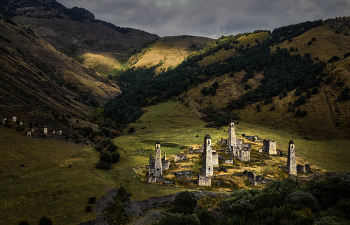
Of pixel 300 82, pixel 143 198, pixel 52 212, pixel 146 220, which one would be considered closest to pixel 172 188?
pixel 143 198

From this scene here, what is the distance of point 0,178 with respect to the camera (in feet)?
113

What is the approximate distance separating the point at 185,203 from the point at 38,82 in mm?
94104

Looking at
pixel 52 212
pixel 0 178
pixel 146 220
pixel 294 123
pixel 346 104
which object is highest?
pixel 346 104

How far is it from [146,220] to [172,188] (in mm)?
9833

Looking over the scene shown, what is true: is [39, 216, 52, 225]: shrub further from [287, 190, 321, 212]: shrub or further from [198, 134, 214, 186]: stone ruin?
[287, 190, 321, 212]: shrub

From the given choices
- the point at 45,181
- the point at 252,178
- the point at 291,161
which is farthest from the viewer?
the point at 291,161

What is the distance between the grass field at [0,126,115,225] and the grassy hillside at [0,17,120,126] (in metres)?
15.9

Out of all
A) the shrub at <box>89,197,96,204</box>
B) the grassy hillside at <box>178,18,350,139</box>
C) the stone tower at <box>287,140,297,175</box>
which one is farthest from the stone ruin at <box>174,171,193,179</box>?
the grassy hillside at <box>178,18,350,139</box>

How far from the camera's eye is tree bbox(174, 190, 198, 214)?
29.5 m

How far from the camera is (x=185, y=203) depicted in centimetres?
2997

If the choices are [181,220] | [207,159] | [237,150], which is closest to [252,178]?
[207,159]

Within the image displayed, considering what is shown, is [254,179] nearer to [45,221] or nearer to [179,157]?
[179,157]

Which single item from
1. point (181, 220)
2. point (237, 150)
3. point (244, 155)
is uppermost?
point (237, 150)

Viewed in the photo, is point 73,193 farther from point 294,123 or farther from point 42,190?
point 294,123
